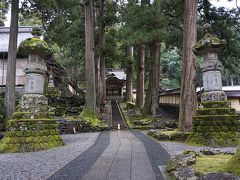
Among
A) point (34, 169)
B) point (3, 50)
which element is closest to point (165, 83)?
point (3, 50)

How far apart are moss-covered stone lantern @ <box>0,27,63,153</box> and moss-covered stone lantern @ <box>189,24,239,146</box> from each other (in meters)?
4.99

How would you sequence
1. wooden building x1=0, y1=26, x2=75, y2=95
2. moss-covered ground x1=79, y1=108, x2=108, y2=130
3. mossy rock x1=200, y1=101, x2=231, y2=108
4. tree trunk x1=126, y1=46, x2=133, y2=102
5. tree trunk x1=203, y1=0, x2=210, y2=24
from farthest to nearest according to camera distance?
tree trunk x1=126, y1=46, x2=133, y2=102 < wooden building x1=0, y1=26, x2=75, y2=95 < tree trunk x1=203, y1=0, x2=210, y2=24 < moss-covered ground x1=79, y1=108, x2=108, y2=130 < mossy rock x1=200, y1=101, x2=231, y2=108

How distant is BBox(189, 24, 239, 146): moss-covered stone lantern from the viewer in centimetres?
902

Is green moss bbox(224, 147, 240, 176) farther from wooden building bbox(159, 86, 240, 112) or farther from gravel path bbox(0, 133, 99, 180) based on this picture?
wooden building bbox(159, 86, 240, 112)

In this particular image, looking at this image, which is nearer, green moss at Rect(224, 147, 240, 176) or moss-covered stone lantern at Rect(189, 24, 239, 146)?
green moss at Rect(224, 147, 240, 176)

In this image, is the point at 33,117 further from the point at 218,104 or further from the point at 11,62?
the point at 218,104

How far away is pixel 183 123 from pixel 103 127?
657cm

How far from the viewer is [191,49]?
10.7 metres

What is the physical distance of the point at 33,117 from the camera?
905 centimetres

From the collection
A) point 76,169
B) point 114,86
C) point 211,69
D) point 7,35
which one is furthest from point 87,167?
point 114,86

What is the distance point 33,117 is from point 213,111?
19.8ft

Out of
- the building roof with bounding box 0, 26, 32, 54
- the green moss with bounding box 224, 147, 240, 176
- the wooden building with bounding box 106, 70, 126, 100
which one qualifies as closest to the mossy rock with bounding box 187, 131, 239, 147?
the green moss with bounding box 224, 147, 240, 176

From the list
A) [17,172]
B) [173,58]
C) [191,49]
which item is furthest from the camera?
[173,58]

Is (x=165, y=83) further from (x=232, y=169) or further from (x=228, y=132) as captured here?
(x=232, y=169)
